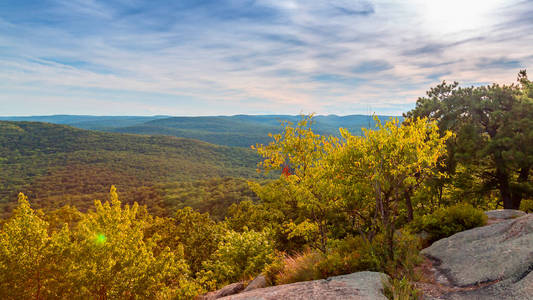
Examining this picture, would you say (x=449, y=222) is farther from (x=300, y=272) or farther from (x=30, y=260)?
(x=30, y=260)

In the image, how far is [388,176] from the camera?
30.4 ft

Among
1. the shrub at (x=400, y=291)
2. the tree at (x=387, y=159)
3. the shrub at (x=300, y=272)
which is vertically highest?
the tree at (x=387, y=159)

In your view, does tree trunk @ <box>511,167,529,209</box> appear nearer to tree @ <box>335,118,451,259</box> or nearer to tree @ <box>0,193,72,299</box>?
tree @ <box>335,118,451,259</box>

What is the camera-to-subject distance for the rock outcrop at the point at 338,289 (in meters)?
6.96

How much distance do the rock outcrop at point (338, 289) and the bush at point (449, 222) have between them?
19.0 feet

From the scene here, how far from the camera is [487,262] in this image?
7809 mm

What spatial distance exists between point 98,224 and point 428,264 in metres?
17.5

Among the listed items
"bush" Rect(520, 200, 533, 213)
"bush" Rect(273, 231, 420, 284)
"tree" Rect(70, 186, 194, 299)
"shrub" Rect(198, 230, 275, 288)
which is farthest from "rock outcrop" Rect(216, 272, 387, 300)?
"bush" Rect(520, 200, 533, 213)

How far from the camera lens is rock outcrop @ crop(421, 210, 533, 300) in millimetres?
6492

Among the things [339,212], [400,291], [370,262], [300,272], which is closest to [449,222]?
[339,212]

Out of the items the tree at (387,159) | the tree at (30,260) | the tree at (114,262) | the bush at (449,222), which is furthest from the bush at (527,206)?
the tree at (30,260)

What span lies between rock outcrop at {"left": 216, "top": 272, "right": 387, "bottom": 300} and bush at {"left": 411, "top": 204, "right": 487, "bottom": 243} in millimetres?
5783

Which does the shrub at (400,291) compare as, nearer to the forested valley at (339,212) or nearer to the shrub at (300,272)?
the forested valley at (339,212)

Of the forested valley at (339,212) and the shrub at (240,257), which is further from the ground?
the forested valley at (339,212)
